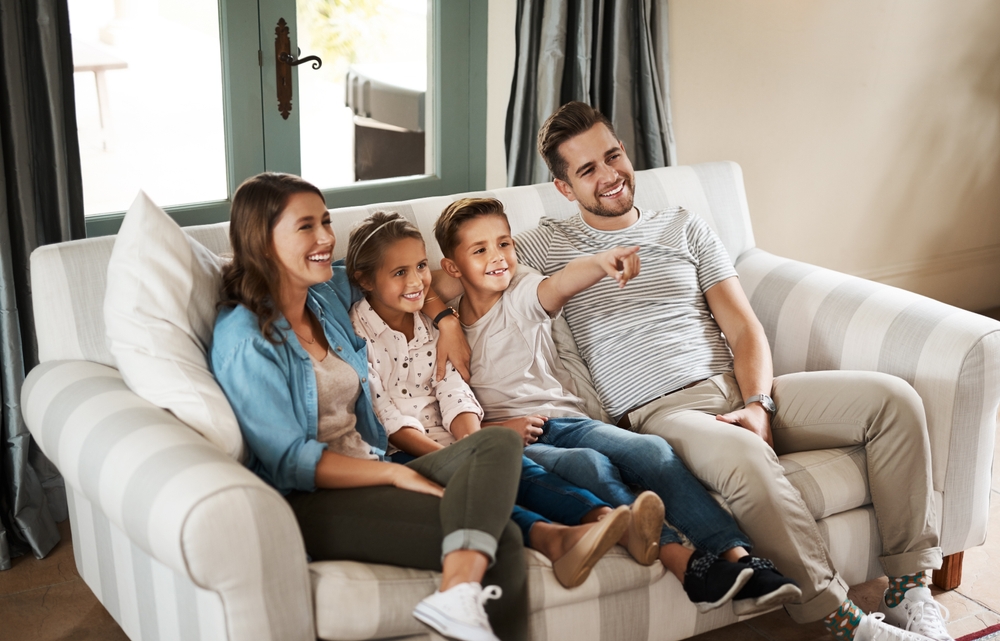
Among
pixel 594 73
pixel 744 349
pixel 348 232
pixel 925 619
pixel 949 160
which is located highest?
pixel 594 73

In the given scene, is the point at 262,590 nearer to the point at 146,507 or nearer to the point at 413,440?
the point at 146,507

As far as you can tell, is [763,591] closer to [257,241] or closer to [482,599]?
[482,599]

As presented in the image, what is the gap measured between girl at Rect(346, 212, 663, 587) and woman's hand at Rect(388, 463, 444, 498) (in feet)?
0.54

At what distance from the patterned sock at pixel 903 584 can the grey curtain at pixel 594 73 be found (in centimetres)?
155

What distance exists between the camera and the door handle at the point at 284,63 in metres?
2.68

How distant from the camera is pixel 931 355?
210 centimetres

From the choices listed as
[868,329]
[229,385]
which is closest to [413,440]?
[229,385]

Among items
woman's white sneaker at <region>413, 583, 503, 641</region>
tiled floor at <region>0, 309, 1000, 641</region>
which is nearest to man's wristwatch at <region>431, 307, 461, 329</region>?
woman's white sneaker at <region>413, 583, 503, 641</region>

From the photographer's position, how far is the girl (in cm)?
186

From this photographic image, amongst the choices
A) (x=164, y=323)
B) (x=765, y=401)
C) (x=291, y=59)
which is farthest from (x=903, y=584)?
(x=291, y=59)

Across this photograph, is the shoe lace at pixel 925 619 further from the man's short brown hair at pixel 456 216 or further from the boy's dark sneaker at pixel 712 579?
the man's short brown hair at pixel 456 216

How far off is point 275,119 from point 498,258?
3.45 feet

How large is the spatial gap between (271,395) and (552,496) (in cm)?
57

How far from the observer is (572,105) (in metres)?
2.32
